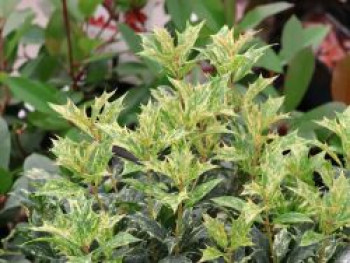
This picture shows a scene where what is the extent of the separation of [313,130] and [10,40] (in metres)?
0.66

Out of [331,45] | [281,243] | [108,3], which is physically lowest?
[331,45]

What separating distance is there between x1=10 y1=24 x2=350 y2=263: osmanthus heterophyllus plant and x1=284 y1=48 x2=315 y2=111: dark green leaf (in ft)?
1.90

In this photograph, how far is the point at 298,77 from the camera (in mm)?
1613

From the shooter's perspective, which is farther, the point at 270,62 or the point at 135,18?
the point at 135,18

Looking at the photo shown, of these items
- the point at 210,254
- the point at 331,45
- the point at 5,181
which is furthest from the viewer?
the point at 331,45

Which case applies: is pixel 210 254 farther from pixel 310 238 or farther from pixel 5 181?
pixel 5 181

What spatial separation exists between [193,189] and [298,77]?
0.75 meters

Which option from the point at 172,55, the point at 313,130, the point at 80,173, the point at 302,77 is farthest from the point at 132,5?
the point at 80,173

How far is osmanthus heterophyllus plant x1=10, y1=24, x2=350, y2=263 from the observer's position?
87 centimetres

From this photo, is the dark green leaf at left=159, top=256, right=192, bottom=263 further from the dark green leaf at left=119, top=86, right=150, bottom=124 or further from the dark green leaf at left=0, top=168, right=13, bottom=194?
the dark green leaf at left=119, top=86, right=150, bottom=124

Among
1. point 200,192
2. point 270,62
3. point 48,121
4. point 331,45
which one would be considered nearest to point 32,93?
point 48,121

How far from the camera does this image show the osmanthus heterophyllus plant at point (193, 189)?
0.87 meters

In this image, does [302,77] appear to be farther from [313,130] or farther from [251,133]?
[251,133]

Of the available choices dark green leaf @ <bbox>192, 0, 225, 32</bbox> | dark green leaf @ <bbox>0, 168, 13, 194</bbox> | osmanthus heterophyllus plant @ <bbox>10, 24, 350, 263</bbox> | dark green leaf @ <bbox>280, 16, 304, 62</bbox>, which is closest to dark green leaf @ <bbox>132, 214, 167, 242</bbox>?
osmanthus heterophyllus plant @ <bbox>10, 24, 350, 263</bbox>
